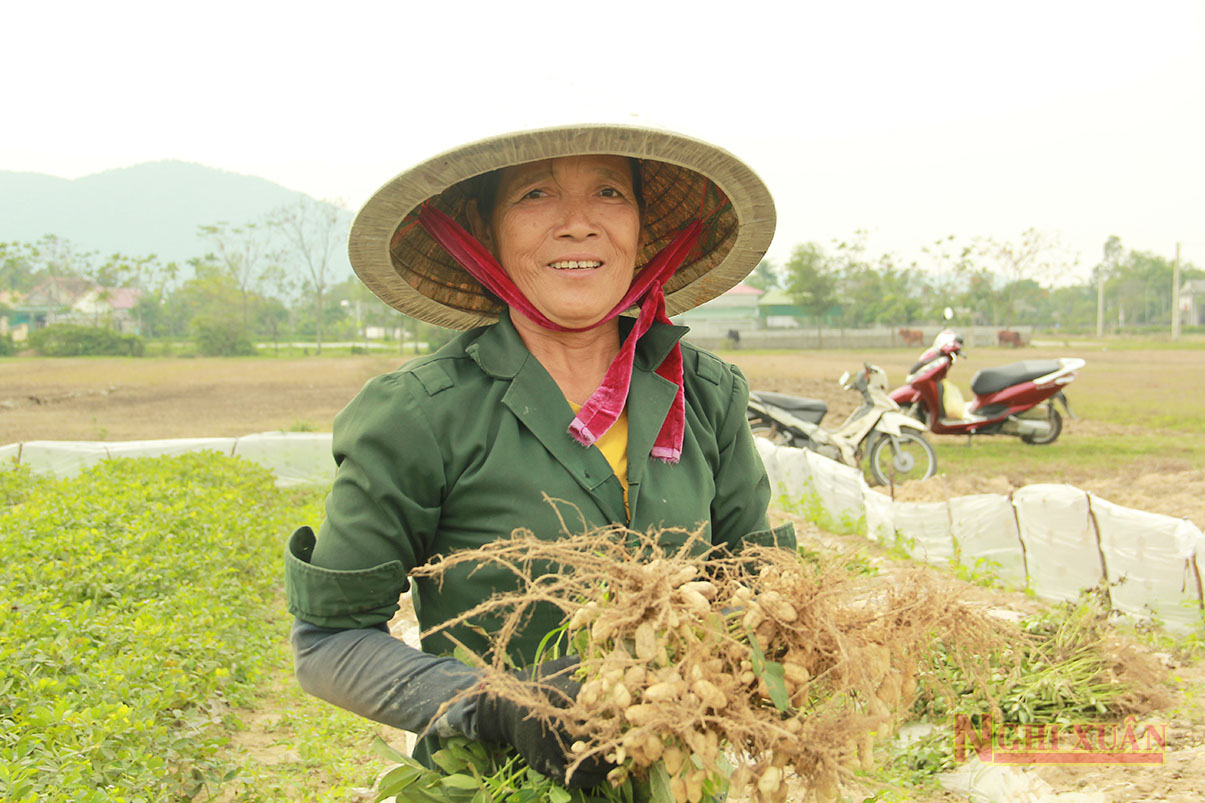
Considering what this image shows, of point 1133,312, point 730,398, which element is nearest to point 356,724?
point 730,398

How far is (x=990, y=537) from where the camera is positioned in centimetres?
505

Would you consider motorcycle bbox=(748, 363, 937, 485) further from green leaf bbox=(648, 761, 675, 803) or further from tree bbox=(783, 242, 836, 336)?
tree bbox=(783, 242, 836, 336)

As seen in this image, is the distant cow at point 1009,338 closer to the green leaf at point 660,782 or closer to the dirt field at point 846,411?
the dirt field at point 846,411

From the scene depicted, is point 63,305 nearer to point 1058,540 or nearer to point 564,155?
point 1058,540

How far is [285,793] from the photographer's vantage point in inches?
122

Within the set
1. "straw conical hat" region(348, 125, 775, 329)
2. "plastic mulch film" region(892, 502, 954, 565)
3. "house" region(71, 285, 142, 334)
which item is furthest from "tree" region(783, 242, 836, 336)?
"straw conical hat" region(348, 125, 775, 329)

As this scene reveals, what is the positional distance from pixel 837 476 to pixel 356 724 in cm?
407

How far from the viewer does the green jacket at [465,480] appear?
4.03ft

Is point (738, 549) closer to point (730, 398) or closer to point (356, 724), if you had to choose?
point (730, 398)

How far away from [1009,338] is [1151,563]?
36.3 meters

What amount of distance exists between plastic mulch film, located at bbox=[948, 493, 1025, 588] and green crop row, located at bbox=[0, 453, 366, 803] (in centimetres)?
381

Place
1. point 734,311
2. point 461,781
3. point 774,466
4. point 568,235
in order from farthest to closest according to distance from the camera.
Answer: point 734,311 → point 774,466 → point 568,235 → point 461,781

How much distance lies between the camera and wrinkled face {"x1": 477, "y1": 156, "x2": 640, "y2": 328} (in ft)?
4.66

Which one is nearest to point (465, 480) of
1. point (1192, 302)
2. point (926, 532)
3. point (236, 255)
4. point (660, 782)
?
point (660, 782)
